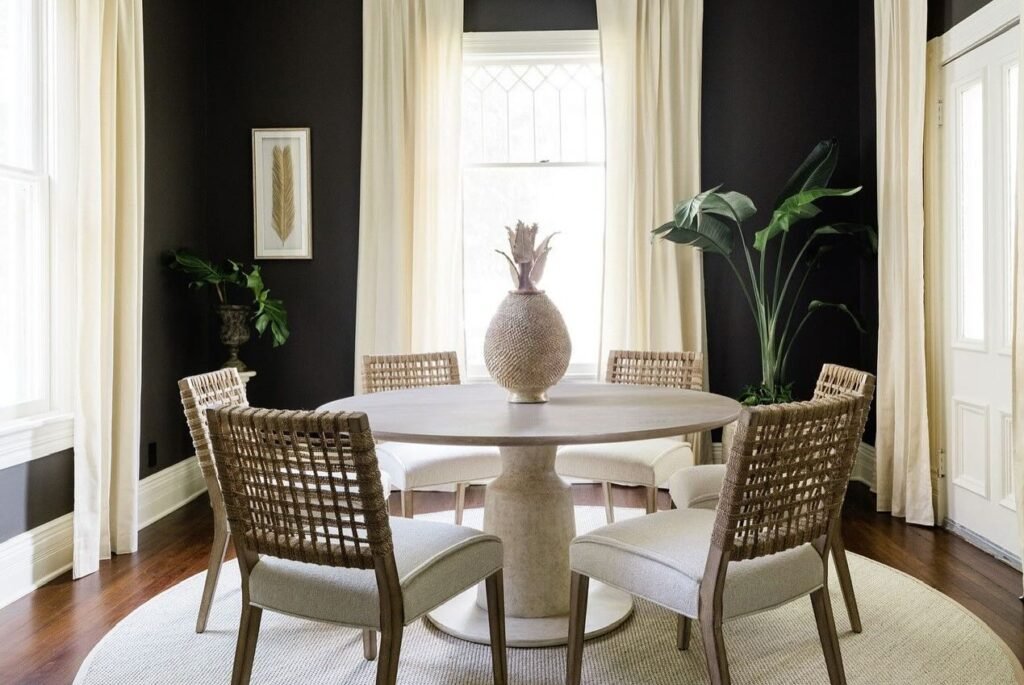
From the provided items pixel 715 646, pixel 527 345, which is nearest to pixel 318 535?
pixel 715 646

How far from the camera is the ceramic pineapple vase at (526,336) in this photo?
8.48 ft

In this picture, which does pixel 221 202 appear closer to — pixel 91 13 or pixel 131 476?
pixel 91 13

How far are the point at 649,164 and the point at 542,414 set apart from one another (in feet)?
8.41

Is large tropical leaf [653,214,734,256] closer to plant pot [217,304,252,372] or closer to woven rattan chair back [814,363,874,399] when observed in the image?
woven rattan chair back [814,363,874,399]

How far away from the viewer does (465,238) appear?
15.8 ft

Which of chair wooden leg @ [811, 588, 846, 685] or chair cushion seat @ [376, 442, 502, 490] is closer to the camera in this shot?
chair wooden leg @ [811, 588, 846, 685]

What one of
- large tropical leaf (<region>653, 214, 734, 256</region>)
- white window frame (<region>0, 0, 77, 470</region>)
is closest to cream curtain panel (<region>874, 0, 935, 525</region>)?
large tropical leaf (<region>653, 214, 734, 256</region>)

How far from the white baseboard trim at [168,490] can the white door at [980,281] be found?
3580 mm

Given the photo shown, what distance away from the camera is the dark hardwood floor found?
2.52 meters

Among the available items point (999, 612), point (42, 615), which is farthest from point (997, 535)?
point (42, 615)

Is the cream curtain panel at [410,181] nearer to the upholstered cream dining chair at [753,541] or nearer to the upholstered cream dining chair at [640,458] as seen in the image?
the upholstered cream dining chair at [640,458]

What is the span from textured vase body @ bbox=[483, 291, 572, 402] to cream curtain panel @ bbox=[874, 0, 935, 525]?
211cm

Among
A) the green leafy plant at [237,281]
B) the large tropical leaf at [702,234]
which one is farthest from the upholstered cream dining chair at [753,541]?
the green leafy plant at [237,281]

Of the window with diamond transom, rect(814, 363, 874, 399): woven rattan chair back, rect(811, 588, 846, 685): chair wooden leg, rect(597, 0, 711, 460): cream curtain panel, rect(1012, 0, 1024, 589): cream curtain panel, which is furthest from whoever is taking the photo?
the window with diamond transom
